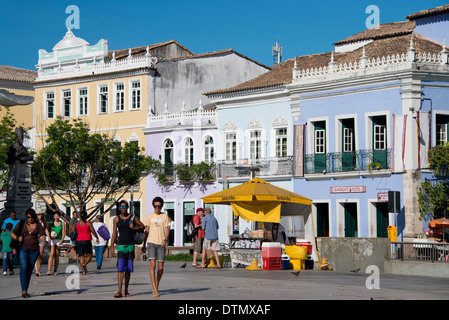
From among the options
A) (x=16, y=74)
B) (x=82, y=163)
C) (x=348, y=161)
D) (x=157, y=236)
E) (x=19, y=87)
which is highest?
(x=16, y=74)

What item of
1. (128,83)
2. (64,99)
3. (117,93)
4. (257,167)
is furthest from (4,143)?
(257,167)

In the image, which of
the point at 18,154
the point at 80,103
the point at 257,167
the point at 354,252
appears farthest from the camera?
the point at 80,103

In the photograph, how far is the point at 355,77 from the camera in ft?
131

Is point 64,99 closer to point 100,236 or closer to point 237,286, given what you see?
point 100,236

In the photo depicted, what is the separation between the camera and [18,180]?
28188 mm

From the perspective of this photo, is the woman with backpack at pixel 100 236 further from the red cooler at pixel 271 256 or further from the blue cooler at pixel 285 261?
the blue cooler at pixel 285 261

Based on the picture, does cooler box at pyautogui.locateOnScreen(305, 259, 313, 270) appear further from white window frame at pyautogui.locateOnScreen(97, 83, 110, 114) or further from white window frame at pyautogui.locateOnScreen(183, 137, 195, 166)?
white window frame at pyautogui.locateOnScreen(97, 83, 110, 114)

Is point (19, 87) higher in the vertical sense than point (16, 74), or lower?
lower

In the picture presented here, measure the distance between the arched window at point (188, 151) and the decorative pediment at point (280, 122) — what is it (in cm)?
642

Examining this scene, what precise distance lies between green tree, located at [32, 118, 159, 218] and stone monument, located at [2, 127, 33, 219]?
16500 millimetres

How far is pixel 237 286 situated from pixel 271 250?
6874 mm

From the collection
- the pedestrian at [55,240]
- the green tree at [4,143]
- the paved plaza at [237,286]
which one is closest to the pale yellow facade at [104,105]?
the green tree at [4,143]

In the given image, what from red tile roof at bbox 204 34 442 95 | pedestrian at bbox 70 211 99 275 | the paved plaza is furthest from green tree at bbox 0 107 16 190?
pedestrian at bbox 70 211 99 275
